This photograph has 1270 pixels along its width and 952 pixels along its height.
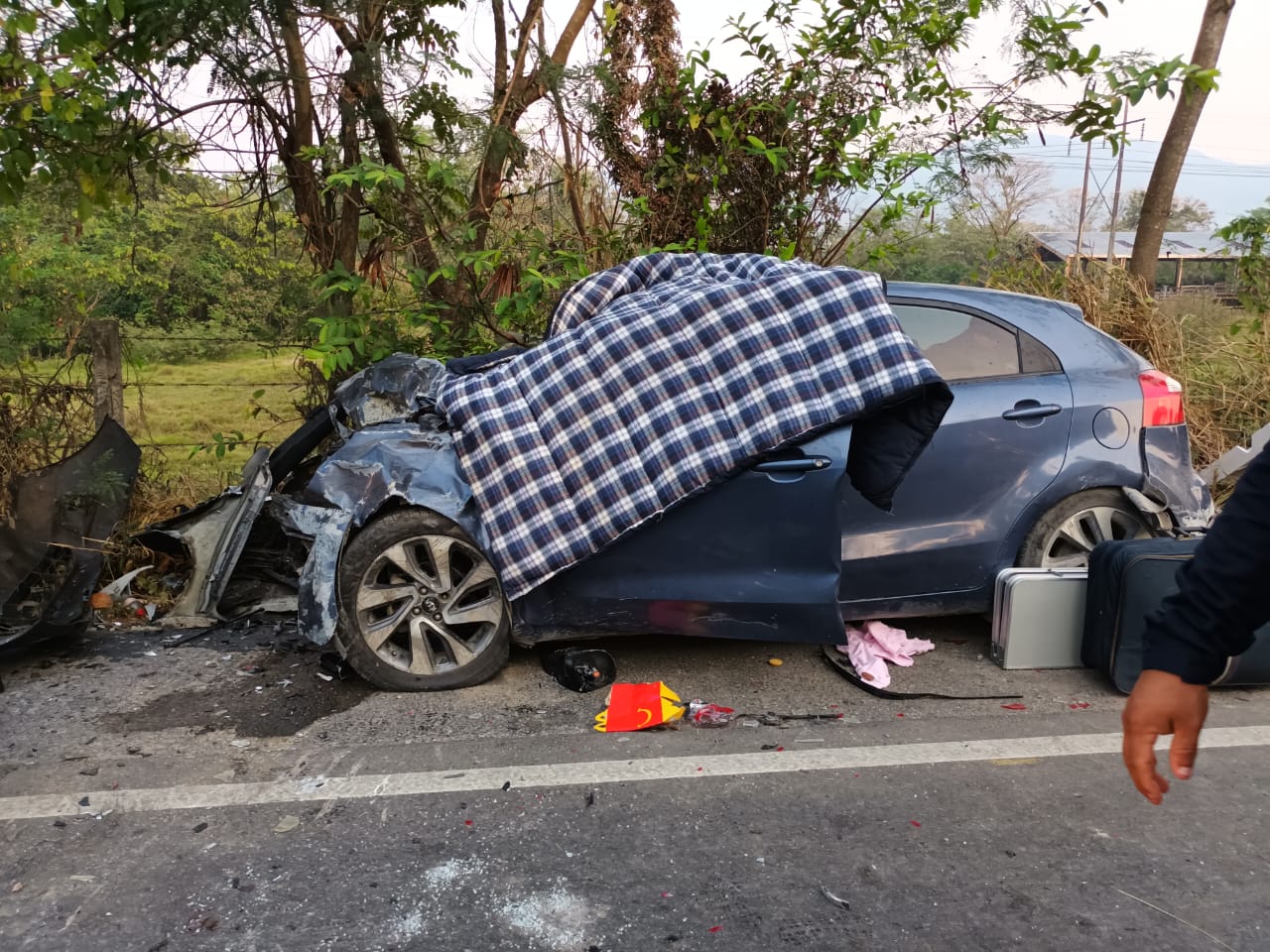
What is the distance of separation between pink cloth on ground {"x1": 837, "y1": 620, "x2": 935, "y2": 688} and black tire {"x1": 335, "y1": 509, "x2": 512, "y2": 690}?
153 centimetres

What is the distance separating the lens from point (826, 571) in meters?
3.77

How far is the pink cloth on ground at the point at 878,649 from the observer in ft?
13.5

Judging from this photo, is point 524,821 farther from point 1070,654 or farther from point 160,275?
point 160,275

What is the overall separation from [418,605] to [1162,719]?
2.95 meters

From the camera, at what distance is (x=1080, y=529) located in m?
4.39

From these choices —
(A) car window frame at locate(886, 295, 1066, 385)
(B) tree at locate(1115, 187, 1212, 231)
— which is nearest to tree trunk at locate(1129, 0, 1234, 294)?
(A) car window frame at locate(886, 295, 1066, 385)

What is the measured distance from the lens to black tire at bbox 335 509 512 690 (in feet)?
12.6

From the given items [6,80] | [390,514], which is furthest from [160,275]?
[390,514]

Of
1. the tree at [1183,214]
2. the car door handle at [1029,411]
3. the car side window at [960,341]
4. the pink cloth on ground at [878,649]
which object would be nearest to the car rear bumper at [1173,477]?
the car door handle at [1029,411]

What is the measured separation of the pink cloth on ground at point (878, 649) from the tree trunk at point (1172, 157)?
5070 mm

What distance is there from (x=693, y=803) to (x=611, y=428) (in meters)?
1.43

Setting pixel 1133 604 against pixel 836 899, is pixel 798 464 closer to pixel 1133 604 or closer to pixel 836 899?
pixel 1133 604

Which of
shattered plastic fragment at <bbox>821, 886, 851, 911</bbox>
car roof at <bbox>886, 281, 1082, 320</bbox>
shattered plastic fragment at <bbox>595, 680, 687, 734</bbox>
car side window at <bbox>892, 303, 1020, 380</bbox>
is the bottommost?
shattered plastic fragment at <bbox>595, 680, 687, 734</bbox>

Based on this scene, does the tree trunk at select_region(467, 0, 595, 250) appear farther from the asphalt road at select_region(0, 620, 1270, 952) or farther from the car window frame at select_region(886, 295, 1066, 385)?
the asphalt road at select_region(0, 620, 1270, 952)
